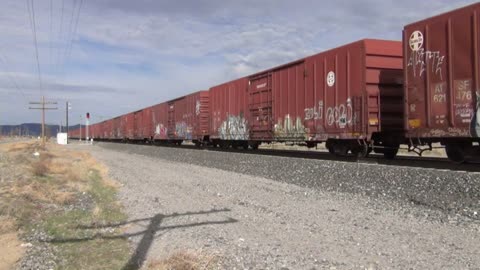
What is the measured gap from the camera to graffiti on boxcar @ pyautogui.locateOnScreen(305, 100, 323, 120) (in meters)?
17.7

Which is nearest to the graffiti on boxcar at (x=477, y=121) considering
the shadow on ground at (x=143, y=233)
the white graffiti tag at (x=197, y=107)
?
the shadow on ground at (x=143, y=233)

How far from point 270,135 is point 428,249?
15.3 m

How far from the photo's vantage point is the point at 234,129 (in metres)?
25.8

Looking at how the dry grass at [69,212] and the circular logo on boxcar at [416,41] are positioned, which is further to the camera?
the circular logo on boxcar at [416,41]

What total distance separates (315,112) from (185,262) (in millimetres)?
12998

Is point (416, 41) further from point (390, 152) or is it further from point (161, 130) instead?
point (161, 130)

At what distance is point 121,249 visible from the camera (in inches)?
272

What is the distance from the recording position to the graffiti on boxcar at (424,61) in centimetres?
1202

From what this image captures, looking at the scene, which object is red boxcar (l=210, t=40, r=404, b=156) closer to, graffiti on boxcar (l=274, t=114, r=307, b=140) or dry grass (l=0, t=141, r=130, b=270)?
graffiti on boxcar (l=274, t=114, r=307, b=140)

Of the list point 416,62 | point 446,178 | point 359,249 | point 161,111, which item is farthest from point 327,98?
point 161,111

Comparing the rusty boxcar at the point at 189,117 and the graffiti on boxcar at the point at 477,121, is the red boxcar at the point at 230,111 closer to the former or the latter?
the rusty boxcar at the point at 189,117

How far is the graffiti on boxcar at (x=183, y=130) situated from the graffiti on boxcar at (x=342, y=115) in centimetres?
1984

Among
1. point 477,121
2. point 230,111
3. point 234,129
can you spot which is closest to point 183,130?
point 230,111

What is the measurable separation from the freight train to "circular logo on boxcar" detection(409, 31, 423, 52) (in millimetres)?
25
